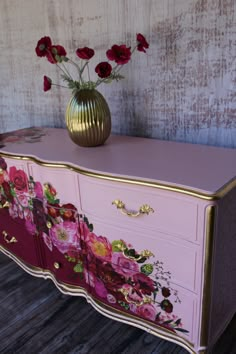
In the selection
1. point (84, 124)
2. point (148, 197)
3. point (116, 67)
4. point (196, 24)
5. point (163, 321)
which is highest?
point (196, 24)

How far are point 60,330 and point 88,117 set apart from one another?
98cm

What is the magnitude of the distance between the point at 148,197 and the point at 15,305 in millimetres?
1011

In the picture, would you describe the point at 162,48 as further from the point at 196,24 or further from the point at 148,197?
the point at 148,197

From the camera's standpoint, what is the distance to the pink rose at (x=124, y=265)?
1.19m

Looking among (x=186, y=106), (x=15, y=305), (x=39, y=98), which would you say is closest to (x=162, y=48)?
(x=186, y=106)

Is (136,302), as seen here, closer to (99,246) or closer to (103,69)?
(99,246)

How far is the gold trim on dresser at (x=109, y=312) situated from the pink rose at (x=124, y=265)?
215 millimetres

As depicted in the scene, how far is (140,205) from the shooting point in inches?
42.4

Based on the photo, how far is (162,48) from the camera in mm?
1423

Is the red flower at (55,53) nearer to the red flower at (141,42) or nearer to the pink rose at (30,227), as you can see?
the red flower at (141,42)

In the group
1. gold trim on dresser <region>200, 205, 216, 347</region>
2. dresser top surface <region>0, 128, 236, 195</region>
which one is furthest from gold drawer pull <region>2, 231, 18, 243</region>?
gold trim on dresser <region>200, 205, 216, 347</region>

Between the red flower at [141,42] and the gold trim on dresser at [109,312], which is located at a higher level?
the red flower at [141,42]

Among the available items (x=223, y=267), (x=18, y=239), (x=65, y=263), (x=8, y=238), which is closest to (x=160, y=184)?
(x=223, y=267)

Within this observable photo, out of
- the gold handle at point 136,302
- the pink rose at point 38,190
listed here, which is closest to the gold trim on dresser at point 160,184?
the pink rose at point 38,190
